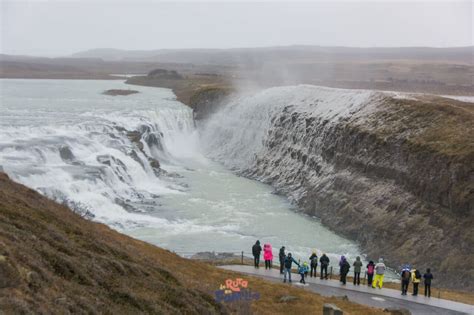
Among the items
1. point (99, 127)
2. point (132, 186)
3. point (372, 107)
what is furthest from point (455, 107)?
point (99, 127)

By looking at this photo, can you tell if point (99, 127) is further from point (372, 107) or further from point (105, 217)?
point (372, 107)

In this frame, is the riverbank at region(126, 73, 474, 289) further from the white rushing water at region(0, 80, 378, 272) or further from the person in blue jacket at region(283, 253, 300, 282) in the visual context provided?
the person in blue jacket at region(283, 253, 300, 282)

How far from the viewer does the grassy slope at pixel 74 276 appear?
11.3 m

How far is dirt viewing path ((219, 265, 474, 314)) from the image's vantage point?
24.7m

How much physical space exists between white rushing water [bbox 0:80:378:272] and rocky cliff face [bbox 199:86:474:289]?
5.87 ft

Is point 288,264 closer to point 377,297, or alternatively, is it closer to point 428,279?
point 377,297

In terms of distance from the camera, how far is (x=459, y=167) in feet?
127

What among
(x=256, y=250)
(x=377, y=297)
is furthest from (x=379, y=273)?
(x=256, y=250)

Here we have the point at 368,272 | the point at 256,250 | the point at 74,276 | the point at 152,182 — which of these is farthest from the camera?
the point at 152,182

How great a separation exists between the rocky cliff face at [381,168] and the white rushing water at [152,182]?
5.87 ft

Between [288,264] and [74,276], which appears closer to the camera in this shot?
[74,276]

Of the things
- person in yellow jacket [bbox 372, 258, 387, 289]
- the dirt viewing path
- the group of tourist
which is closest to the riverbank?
the group of tourist

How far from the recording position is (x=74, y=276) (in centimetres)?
1370

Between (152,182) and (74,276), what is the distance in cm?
4494
